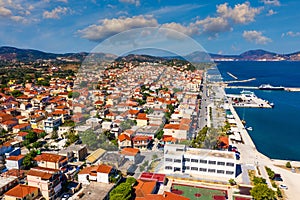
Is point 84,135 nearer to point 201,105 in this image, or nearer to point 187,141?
point 187,141

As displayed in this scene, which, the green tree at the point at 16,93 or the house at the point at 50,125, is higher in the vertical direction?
the green tree at the point at 16,93

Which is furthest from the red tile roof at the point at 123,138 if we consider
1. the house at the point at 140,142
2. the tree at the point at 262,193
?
the tree at the point at 262,193

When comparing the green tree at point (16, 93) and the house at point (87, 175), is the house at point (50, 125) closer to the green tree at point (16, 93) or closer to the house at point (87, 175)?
the house at point (87, 175)

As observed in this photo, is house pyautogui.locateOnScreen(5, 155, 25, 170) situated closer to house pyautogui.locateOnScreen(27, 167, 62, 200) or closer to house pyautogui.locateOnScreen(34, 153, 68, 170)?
house pyautogui.locateOnScreen(34, 153, 68, 170)

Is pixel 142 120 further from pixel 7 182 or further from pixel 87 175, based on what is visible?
pixel 7 182

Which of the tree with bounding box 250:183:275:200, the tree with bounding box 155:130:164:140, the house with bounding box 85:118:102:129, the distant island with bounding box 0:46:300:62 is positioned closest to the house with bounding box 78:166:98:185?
the house with bounding box 85:118:102:129

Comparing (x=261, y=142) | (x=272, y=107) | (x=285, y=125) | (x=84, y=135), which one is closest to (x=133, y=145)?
(x=84, y=135)
